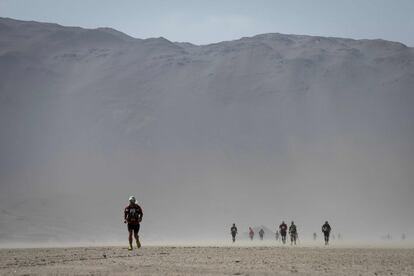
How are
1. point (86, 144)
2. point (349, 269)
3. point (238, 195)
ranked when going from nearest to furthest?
point (349, 269) < point (238, 195) < point (86, 144)

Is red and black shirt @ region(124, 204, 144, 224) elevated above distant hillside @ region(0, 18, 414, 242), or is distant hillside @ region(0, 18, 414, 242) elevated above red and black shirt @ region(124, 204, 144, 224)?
distant hillside @ region(0, 18, 414, 242)

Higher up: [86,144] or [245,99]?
[245,99]

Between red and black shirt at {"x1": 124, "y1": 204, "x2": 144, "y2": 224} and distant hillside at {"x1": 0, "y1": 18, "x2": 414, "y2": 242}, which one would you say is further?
distant hillside at {"x1": 0, "y1": 18, "x2": 414, "y2": 242}

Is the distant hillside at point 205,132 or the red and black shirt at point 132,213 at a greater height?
the distant hillside at point 205,132

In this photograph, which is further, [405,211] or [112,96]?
[112,96]

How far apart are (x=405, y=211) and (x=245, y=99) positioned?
5175 centimetres

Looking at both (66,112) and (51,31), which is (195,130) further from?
(51,31)

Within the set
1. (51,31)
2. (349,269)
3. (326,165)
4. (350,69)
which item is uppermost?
(51,31)

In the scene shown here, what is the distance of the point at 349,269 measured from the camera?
1241 cm

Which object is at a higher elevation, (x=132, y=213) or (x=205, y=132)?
(x=205, y=132)

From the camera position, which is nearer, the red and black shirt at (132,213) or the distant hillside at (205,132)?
the red and black shirt at (132,213)

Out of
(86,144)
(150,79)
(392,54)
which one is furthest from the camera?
(392,54)

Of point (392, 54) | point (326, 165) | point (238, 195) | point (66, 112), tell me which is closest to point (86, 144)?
point (66, 112)

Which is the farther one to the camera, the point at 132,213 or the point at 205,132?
the point at 205,132
